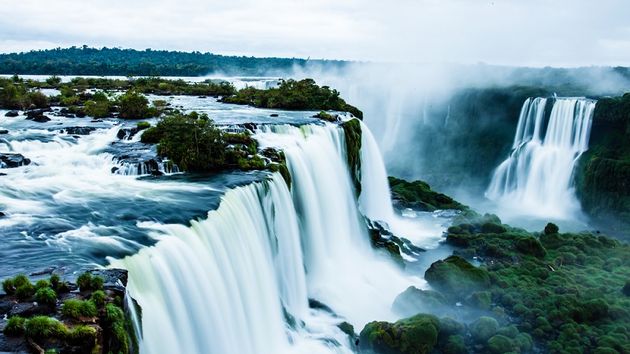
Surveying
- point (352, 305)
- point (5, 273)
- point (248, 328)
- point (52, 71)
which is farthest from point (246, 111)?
point (52, 71)

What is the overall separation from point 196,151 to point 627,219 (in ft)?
118

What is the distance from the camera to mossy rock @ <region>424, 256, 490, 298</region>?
23266mm

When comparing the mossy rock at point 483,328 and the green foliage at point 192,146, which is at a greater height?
the green foliage at point 192,146

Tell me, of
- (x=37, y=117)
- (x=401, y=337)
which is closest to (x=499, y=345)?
(x=401, y=337)

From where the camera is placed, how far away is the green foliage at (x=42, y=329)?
8.91 metres

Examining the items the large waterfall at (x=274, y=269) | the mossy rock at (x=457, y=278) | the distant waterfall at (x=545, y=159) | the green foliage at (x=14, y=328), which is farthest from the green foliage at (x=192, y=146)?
the distant waterfall at (x=545, y=159)

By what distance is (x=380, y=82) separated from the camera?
84.3 m

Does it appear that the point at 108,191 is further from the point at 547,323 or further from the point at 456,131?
the point at 456,131

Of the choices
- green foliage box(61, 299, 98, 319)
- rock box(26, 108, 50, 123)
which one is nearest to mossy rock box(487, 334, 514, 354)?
green foliage box(61, 299, 98, 319)

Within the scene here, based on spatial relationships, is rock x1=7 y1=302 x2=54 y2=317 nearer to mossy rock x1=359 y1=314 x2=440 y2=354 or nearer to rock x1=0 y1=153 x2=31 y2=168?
mossy rock x1=359 y1=314 x2=440 y2=354

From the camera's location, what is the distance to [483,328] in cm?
1956

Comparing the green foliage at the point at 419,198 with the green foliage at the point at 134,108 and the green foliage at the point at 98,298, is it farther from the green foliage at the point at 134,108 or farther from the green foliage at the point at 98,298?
the green foliage at the point at 98,298

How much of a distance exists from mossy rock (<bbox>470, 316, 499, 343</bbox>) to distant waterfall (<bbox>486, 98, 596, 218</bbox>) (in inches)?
1185

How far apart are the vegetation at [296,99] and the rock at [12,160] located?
2461 cm
